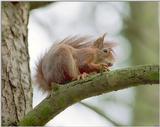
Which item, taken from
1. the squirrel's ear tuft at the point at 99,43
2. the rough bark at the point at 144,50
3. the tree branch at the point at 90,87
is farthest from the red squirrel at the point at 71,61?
the rough bark at the point at 144,50

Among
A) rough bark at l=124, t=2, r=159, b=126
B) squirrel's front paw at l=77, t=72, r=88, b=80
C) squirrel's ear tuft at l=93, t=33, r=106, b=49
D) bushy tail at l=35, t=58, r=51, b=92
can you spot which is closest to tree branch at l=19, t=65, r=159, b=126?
squirrel's front paw at l=77, t=72, r=88, b=80

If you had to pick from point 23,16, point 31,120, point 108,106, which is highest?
point 23,16

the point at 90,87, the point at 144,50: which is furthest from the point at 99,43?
the point at 144,50

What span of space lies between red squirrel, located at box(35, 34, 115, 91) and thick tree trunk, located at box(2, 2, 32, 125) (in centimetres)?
9

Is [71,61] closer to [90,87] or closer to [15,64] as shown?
[15,64]

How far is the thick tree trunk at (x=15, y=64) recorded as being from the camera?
6.51 ft

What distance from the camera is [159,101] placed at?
3230 millimetres

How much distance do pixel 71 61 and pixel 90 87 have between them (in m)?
0.47

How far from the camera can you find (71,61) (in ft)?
6.72

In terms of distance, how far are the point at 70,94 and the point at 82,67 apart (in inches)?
18.0

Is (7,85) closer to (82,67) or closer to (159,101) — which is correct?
(82,67)

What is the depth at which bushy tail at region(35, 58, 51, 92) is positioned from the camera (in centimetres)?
215

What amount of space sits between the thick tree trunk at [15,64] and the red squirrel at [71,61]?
3.5 inches

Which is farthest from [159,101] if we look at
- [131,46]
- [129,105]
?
[131,46]
